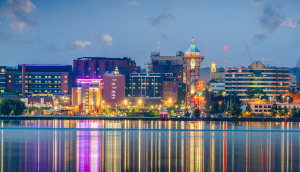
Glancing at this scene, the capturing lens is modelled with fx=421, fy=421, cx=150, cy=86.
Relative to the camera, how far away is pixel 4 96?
198500 mm

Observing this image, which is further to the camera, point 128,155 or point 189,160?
point 128,155

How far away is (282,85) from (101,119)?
91087mm

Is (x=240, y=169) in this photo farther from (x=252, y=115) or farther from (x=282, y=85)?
(x=282, y=85)

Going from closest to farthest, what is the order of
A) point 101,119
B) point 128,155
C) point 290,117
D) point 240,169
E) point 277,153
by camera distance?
point 240,169, point 128,155, point 277,153, point 290,117, point 101,119

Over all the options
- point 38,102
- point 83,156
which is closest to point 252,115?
point 38,102

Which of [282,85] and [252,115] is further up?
[282,85]

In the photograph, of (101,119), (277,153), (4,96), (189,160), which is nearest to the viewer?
(189,160)

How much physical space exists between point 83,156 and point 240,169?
15.7 m

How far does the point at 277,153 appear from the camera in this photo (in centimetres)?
4588

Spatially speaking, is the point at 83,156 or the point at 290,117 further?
the point at 290,117

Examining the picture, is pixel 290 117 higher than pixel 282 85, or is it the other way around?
pixel 282 85

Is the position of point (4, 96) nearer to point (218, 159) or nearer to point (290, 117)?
point (290, 117)

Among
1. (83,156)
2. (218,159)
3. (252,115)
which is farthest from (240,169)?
(252,115)

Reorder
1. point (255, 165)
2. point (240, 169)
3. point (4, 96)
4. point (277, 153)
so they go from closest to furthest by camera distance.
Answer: point (240, 169) < point (255, 165) < point (277, 153) < point (4, 96)
